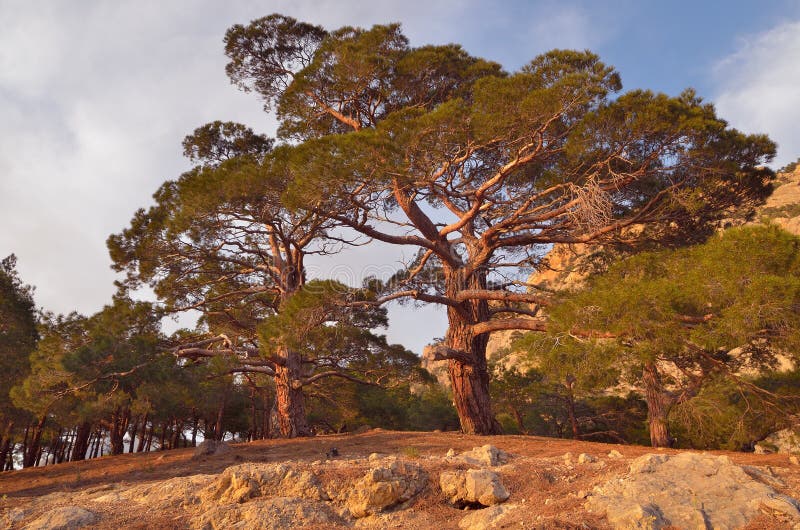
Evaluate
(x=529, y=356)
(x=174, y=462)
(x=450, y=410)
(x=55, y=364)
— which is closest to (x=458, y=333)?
(x=529, y=356)

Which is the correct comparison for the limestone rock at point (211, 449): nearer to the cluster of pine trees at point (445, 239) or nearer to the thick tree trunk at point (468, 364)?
the cluster of pine trees at point (445, 239)

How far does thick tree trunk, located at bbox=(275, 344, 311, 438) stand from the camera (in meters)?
13.8

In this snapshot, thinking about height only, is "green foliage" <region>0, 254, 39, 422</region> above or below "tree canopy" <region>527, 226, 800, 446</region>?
above

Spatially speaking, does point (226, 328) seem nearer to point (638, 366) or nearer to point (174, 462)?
point (174, 462)

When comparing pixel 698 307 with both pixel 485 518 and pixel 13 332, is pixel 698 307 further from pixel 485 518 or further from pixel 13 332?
pixel 13 332

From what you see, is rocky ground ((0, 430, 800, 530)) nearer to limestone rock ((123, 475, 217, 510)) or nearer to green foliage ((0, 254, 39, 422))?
limestone rock ((123, 475, 217, 510))

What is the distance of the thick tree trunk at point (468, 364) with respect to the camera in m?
11.9

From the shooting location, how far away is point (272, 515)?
505cm

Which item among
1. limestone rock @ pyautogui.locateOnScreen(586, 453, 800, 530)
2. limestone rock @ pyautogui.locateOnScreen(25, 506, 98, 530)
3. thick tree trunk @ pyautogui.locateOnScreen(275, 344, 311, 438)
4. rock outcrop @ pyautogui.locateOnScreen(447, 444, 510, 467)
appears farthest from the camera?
thick tree trunk @ pyautogui.locateOnScreen(275, 344, 311, 438)

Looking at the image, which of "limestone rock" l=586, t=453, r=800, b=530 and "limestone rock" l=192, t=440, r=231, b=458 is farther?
"limestone rock" l=192, t=440, r=231, b=458

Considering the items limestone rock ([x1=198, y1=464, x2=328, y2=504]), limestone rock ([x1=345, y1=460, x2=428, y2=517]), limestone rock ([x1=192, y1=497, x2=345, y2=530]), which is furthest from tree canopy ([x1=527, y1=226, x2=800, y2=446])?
limestone rock ([x1=192, y1=497, x2=345, y2=530])

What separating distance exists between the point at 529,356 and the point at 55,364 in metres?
9.48

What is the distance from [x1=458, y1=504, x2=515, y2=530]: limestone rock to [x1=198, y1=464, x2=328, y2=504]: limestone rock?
166 centimetres

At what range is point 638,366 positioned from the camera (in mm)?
9000
